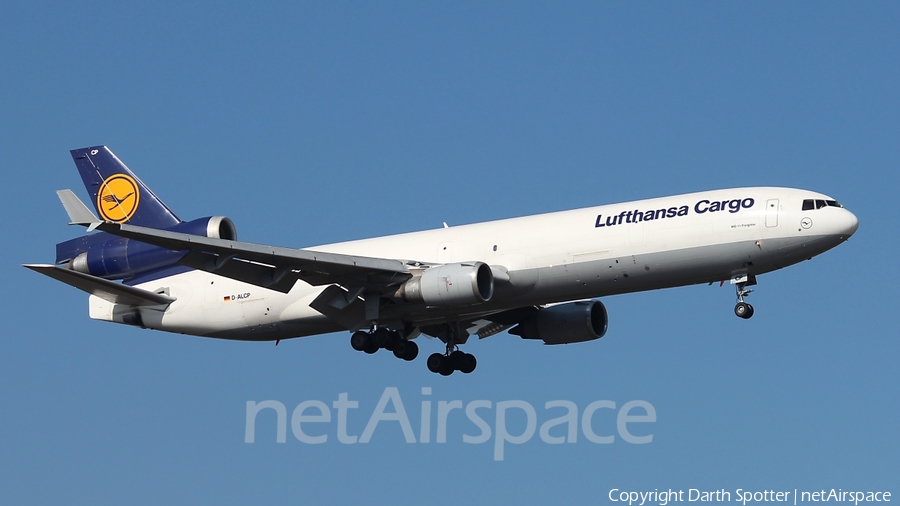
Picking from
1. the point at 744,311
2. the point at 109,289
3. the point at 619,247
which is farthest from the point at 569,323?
the point at 109,289

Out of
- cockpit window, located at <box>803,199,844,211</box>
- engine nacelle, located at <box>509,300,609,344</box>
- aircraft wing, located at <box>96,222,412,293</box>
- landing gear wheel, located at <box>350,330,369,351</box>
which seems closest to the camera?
aircraft wing, located at <box>96,222,412,293</box>

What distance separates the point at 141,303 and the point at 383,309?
9406 millimetres

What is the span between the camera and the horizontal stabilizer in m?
43.4

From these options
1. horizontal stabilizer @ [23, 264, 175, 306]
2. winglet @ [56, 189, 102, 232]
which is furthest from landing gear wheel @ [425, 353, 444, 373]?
winglet @ [56, 189, 102, 232]

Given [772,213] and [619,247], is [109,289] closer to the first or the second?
[619,247]

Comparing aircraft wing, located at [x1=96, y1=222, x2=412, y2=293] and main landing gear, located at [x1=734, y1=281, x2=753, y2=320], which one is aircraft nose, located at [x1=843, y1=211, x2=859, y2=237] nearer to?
main landing gear, located at [x1=734, y1=281, x2=753, y2=320]

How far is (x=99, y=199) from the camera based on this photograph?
50.4 m

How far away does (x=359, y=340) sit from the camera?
4475 cm

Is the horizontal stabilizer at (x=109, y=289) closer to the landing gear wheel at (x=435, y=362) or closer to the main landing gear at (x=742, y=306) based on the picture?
the landing gear wheel at (x=435, y=362)

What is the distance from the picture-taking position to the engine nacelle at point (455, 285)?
135 ft

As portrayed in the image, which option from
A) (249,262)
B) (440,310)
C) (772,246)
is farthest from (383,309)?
(772,246)

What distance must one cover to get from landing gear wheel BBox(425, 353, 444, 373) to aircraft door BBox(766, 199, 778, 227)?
13569 millimetres

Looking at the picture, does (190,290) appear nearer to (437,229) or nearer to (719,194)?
(437,229)

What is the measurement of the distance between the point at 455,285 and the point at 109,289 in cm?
1293
